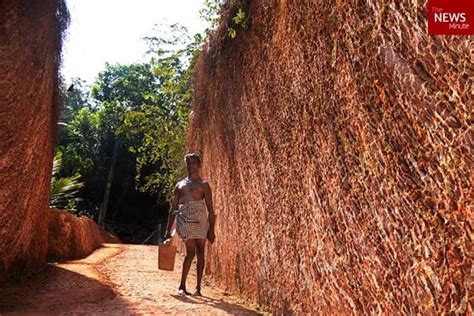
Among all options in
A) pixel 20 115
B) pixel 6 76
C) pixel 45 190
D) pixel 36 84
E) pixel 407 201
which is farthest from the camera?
pixel 45 190

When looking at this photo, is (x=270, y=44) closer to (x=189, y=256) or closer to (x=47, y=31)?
(x=189, y=256)

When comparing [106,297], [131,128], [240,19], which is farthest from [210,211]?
[131,128]

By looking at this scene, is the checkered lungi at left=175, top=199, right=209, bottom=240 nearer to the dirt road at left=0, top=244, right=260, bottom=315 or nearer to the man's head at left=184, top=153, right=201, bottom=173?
the man's head at left=184, top=153, right=201, bottom=173

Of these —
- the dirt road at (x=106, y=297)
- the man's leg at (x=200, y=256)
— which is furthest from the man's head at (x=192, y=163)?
the dirt road at (x=106, y=297)

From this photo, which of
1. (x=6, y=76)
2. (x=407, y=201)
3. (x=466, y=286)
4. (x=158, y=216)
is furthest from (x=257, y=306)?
(x=158, y=216)

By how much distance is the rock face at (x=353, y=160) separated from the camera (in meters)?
1.93

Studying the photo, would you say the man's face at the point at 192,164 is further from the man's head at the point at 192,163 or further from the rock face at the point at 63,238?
the rock face at the point at 63,238

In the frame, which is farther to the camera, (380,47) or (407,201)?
(380,47)

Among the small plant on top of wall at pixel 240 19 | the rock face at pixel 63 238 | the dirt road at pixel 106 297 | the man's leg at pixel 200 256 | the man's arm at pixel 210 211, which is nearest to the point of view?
the dirt road at pixel 106 297

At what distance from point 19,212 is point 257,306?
9.47 ft

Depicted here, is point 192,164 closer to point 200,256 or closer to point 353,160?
point 200,256

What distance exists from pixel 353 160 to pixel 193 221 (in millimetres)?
3193

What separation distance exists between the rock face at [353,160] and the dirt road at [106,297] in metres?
0.50

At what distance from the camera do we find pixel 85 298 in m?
4.75
